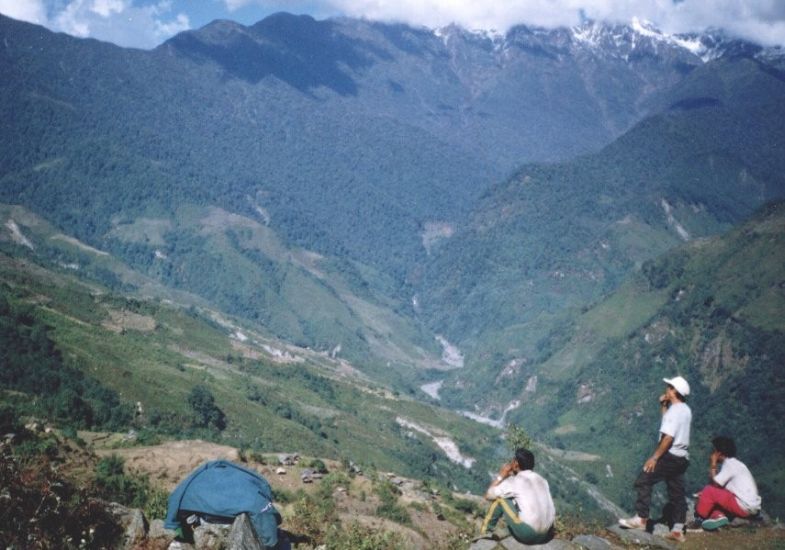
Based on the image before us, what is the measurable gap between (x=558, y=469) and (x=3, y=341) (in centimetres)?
13188

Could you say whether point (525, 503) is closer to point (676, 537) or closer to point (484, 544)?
point (484, 544)

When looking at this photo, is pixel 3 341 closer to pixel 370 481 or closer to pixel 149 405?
pixel 149 405

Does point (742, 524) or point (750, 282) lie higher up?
point (750, 282)

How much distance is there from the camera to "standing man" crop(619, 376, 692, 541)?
16984 mm

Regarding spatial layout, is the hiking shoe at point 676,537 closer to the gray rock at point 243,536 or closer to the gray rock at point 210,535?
the gray rock at point 243,536

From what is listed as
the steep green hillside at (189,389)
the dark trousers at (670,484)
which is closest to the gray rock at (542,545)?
the dark trousers at (670,484)

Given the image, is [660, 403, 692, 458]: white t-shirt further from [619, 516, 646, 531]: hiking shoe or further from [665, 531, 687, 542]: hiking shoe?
[619, 516, 646, 531]: hiking shoe

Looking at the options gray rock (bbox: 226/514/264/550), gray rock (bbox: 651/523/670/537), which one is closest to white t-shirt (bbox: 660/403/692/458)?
gray rock (bbox: 651/523/670/537)

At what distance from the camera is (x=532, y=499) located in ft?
48.5

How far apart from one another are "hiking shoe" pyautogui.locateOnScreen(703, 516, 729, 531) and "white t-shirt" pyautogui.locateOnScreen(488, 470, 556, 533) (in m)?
6.78

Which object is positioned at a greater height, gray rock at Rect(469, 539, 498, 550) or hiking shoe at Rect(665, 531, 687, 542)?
hiking shoe at Rect(665, 531, 687, 542)

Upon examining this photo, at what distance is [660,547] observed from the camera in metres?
17.3

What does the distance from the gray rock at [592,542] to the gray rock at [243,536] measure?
843cm

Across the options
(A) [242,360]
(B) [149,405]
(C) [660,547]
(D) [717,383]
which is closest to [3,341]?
(B) [149,405]
